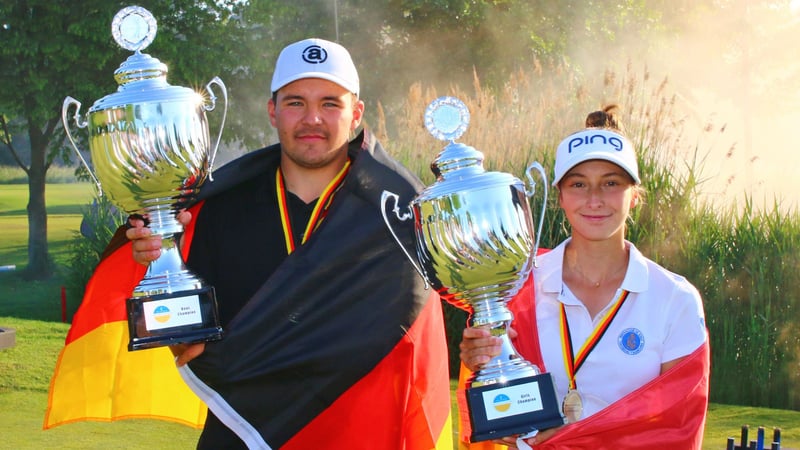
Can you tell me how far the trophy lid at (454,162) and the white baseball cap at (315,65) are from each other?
0.43 m

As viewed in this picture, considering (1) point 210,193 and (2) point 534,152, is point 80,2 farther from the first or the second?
(1) point 210,193

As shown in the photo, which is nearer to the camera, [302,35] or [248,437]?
[248,437]

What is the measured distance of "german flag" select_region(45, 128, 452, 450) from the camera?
122 inches

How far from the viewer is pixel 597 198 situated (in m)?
2.74

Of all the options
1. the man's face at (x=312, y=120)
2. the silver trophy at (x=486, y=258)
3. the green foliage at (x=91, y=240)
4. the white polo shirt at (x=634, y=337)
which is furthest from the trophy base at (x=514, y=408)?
the green foliage at (x=91, y=240)

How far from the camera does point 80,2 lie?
43.0ft

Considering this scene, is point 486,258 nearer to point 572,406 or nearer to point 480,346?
point 480,346

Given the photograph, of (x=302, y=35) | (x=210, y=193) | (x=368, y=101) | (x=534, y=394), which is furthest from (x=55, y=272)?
(x=534, y=394)

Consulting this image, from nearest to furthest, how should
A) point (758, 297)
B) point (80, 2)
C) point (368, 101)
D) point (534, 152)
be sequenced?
point (758, 297)
point (534, 152)
point (80, 2)
point (368, 101)

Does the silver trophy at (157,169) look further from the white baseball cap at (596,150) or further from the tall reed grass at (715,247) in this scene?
the tall reed grass at (715,247)

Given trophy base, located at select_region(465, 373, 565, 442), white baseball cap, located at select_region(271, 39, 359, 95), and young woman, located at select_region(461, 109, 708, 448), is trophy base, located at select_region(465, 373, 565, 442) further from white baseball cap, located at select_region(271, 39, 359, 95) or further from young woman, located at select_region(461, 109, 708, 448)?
white baseball cap, located at select_region(271, 39, 359, 95)

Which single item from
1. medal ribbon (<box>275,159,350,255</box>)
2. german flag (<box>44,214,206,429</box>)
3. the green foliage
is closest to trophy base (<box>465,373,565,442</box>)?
medal ribbon (<box>275,159,350,255</box>)

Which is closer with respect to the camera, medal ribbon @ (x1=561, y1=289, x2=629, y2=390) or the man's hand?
medal ribbon @ (x1=561, y1=289, x2=629, y2=390)

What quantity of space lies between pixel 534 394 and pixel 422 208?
625 mm
